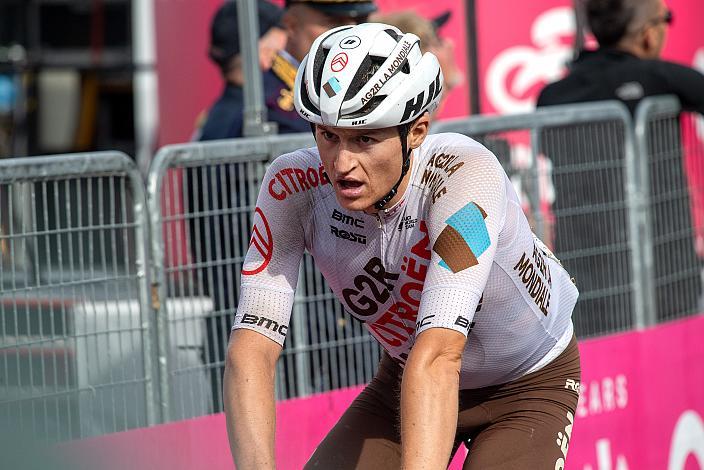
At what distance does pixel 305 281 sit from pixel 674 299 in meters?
2.43

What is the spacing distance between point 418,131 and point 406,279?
427 millimetres

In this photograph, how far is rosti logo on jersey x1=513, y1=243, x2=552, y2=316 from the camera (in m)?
3.91

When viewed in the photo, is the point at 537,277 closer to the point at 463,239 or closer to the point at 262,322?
the point at 463,239

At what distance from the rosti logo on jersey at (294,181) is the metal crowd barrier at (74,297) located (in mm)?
1369

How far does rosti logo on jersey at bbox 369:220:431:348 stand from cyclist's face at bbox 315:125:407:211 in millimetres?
242

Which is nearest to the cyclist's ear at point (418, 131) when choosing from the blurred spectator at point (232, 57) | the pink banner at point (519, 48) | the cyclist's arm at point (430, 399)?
the cyclist's arm at point (430, 399)

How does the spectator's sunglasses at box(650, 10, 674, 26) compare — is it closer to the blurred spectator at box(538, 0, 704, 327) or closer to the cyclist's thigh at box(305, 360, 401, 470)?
the blurred spectator at box(538, 0, 704, 327)

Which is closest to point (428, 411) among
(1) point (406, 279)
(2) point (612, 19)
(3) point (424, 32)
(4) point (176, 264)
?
(1) point (406, 279)

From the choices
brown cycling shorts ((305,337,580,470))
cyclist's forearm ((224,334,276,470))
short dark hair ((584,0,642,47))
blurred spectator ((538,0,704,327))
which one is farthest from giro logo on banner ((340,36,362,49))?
short dark hair ((584,0,642,47))

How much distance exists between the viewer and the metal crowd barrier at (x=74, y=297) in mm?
4859

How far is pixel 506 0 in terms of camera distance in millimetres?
10016

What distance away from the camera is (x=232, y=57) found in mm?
7043

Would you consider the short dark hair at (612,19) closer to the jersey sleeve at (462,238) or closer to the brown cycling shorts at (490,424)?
the brown cycling shorts at (490,424)

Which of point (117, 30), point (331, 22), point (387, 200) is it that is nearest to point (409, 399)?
point (387, 200)
